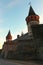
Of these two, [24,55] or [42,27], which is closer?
[42,27]

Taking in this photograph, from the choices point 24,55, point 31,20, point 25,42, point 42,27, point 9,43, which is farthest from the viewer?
point 31,20

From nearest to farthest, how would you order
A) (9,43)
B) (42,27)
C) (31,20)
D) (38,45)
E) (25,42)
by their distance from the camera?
1. (42,27)
2. (38,45)
3. (25,42)
4. (9,43)
5. (31,20)

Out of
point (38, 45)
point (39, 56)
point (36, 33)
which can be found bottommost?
point (39, 56)

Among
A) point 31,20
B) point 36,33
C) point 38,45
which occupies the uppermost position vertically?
point 31,20

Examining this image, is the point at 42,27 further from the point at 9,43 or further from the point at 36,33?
the point at 9,43

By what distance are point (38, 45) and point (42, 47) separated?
0.81 meters

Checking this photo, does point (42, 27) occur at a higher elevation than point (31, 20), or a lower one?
lower

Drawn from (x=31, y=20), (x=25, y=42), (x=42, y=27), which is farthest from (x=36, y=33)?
(x=31, y=20)

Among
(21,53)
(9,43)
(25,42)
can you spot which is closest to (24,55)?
(21,53)

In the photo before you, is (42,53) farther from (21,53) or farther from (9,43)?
(9,43)

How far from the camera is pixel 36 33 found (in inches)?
476

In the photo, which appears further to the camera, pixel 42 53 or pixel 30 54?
pixel 30 54

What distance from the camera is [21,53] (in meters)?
13.9

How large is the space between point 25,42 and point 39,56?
168 inches
